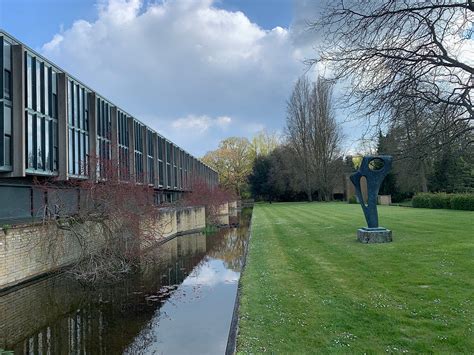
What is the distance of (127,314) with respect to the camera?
414 inches

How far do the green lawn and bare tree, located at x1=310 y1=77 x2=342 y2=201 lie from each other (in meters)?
47.9

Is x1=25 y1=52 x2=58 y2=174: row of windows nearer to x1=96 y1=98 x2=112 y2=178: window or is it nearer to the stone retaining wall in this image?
the stone retaining wall

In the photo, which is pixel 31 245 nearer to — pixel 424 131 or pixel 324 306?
pixel 324 306

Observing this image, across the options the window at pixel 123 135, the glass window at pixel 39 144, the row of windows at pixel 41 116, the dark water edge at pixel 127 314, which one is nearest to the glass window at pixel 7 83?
the row of windows at pixel 41 116

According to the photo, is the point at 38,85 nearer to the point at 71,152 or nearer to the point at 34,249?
the point at 71,152

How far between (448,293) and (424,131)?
16.8 feet

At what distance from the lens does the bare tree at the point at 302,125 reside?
6066cm

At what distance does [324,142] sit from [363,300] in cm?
5470

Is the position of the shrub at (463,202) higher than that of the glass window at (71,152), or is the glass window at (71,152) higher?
the glass window at (71,152)

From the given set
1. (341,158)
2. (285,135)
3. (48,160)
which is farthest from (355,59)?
(285,135)

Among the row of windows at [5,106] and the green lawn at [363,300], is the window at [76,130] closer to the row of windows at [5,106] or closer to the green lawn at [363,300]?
the row of windows at [5,106]

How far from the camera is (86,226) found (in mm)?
15906

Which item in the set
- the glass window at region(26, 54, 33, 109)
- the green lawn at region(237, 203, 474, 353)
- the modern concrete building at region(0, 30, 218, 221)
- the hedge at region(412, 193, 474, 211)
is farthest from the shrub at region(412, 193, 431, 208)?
the glass window at region(26, 54, 33, 109)

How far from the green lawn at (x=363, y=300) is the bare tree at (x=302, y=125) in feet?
161
